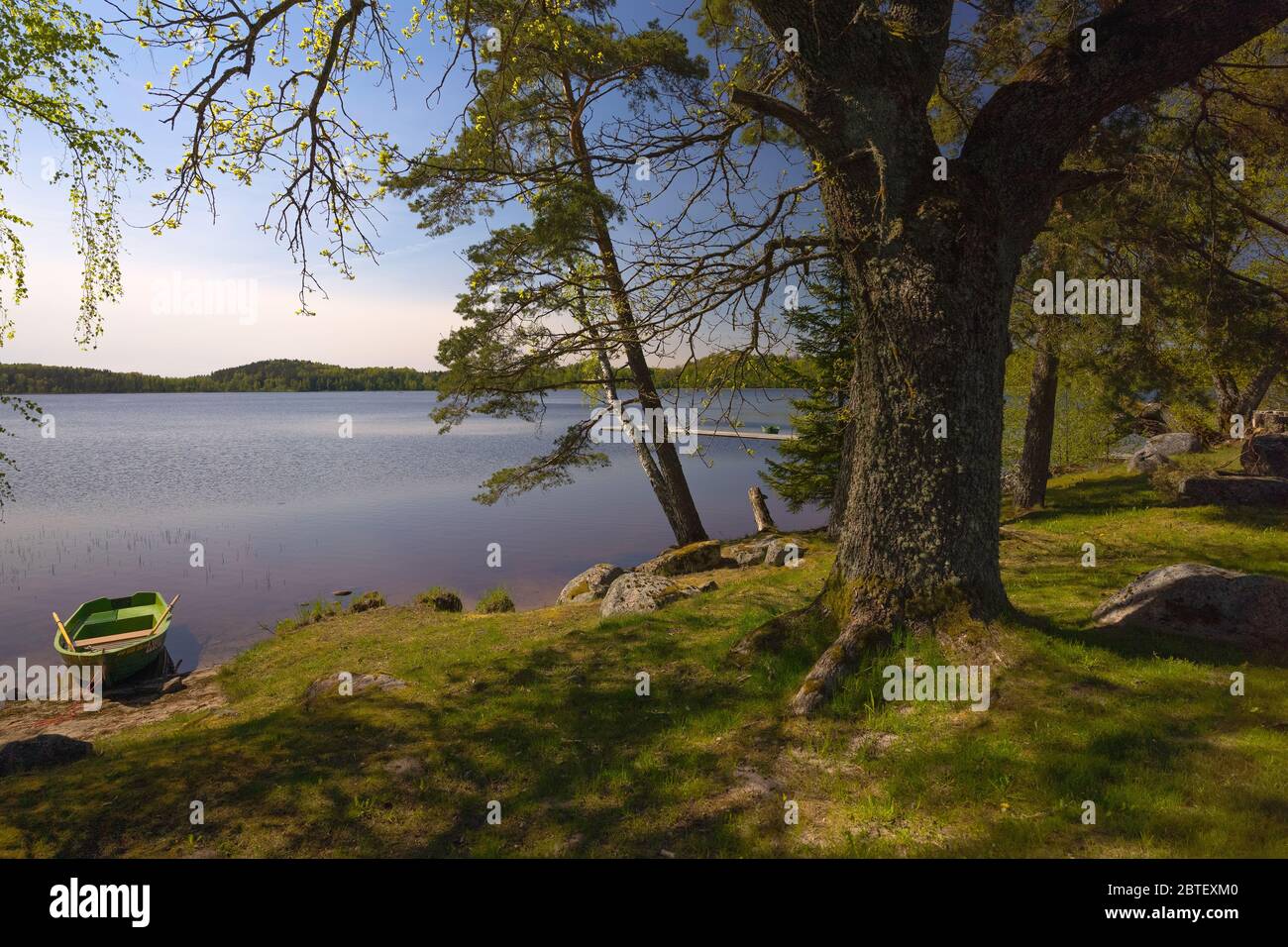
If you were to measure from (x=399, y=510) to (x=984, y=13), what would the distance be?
28.7 meters

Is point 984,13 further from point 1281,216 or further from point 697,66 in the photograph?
point 1281,216

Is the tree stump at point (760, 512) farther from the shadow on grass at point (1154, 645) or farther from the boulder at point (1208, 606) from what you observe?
the shadow on grass at point (1154, 645)

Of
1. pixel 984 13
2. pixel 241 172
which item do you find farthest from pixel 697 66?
pixel 241 172

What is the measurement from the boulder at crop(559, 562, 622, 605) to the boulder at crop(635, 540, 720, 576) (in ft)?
3.56

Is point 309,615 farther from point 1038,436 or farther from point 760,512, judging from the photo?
point 1038,436

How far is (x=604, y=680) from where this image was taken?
722 cm

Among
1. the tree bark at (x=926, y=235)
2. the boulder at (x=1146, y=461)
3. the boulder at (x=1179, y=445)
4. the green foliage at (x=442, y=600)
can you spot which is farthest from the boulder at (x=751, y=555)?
the boulder at (x=1179, y=445)

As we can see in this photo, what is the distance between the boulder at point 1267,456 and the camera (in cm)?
1343

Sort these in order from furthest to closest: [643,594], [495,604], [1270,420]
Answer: [1270,420], [495,604], [643,594]

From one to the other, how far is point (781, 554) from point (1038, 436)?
25.7ft

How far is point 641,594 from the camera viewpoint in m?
11.1

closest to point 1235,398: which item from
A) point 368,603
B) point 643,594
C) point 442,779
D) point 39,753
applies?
point 643,594

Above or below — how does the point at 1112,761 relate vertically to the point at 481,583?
above

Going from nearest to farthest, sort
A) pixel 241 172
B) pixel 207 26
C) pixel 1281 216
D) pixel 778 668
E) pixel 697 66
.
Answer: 1. pixel 207 26
2. pixel 778 668
3. pixel 241 172
4. pixel 697 66
5. pixel 1281 216
